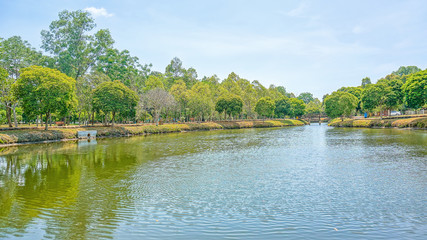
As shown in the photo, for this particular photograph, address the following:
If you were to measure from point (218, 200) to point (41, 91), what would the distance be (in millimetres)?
44226

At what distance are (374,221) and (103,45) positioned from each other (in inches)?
3175

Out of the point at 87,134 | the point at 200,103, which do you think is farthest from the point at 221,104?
the point at 87,134

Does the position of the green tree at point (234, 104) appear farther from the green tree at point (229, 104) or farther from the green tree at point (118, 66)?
the green tree at point (118, 66)

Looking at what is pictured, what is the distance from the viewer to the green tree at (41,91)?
4659 centimetres

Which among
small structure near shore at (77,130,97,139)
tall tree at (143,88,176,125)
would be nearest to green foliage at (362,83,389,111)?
tall tree at (143,88,176,125)

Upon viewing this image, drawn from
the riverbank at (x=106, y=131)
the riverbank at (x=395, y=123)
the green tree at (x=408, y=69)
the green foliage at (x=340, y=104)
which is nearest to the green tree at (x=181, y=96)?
the riverbank at (x=106, y=131)

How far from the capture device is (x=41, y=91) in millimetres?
46812

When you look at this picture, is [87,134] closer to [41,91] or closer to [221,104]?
[41,91]

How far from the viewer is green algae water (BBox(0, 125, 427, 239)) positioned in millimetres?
9945

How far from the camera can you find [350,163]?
23156 millimetres

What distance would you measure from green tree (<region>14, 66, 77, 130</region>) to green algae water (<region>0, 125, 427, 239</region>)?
26363 millimetres

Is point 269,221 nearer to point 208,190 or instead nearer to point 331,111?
point 208,190

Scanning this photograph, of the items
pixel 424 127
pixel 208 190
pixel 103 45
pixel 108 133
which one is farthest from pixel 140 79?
pixel 208 190

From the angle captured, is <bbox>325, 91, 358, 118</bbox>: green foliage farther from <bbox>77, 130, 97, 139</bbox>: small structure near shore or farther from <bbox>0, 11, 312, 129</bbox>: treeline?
<bbox>77, 130, 97, 139</bbox>: small structure near shore
